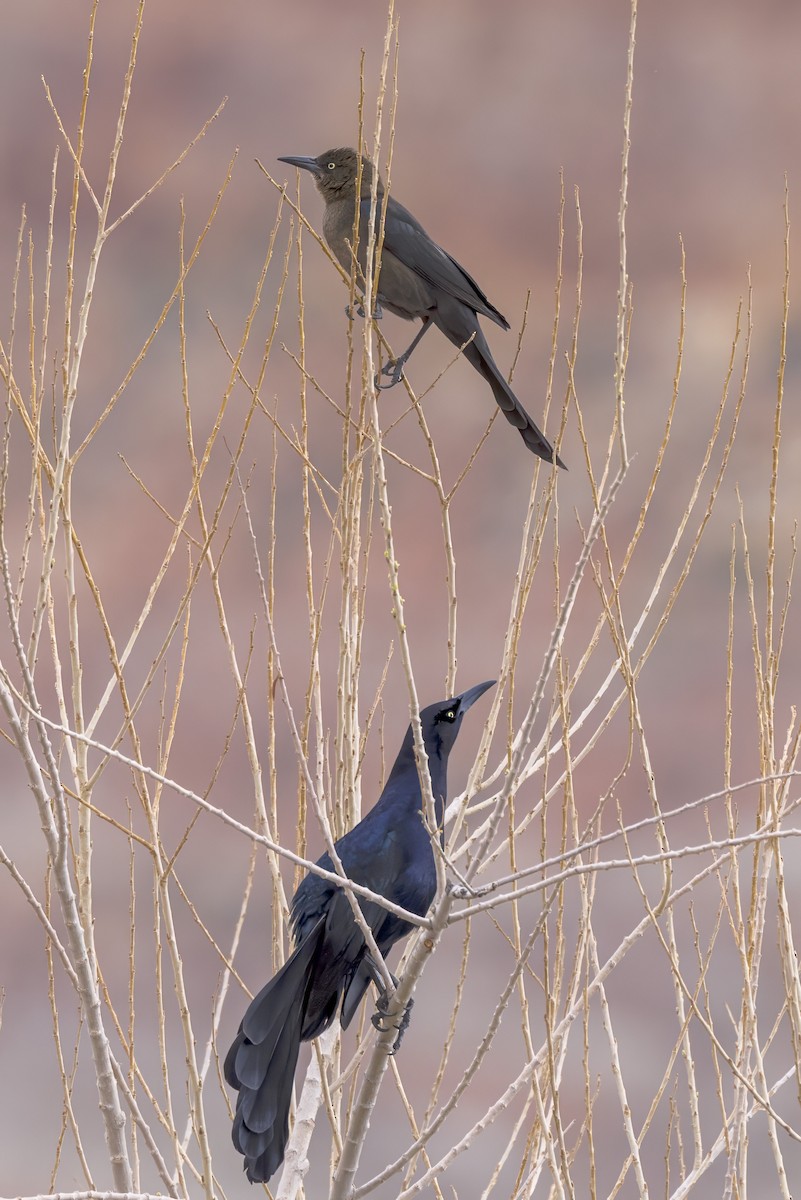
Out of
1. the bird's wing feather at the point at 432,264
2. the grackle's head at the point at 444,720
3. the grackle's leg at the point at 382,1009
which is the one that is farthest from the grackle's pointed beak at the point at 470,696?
the bird's wing feather at the point at 432,264

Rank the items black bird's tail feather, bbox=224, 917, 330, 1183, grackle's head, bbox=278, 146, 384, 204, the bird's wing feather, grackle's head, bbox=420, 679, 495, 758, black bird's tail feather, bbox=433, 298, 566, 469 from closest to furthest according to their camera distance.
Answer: black bird's tail feather, bbox=224, 917, 330, 1183 < grackle's head, bbox=420, 679, 495, 758 < black bird's tail feather, bbox=433, 298, 566, 469 < the bird's wing feather < grackle's head, bbox=278, 146, 384, 204

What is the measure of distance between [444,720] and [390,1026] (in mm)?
444

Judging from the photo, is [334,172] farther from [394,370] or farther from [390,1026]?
[390,1026]

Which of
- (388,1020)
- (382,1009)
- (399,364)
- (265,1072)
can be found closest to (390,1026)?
(388,1020)

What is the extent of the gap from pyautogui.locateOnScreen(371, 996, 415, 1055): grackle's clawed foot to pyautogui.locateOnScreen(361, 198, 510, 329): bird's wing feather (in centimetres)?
141

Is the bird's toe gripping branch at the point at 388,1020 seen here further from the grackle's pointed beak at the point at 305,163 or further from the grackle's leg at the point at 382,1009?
the grackle's pointed beak at the point at 305,163

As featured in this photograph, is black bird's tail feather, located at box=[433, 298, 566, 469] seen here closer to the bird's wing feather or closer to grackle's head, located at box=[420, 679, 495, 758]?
the bird's wing feather

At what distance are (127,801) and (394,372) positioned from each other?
1.03 metres

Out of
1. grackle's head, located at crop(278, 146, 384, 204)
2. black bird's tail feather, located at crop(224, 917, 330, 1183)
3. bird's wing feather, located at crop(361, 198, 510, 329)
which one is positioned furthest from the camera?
grackle's head, located at crop(278, 146, 384, 204)

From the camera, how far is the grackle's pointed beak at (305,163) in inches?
107

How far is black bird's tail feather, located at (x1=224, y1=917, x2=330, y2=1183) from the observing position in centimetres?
157

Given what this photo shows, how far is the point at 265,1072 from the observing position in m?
1.57

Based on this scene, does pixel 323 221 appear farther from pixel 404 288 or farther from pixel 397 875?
pixel 397 875

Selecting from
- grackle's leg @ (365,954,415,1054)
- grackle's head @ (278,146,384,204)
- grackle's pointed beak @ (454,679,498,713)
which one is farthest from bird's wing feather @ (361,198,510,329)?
grackle's leg @ (365,954,415,1054)
